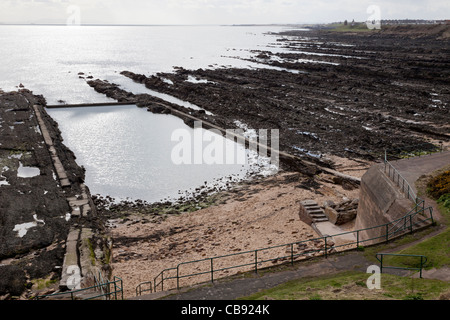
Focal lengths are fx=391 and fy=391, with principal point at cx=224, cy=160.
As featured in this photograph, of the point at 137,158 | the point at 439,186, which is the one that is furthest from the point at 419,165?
the point at 137,158

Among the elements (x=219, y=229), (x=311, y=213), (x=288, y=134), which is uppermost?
(x=288, y=134)

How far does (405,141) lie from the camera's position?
30859 mm

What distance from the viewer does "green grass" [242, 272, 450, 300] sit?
30.2 feet

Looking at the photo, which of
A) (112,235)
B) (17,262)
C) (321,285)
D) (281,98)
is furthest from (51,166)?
(281,98)

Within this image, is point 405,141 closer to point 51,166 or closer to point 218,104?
point 218,104

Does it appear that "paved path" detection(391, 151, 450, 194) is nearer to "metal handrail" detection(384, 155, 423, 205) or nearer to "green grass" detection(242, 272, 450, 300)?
"metal handrail" detection(384, 155, 423, 205)

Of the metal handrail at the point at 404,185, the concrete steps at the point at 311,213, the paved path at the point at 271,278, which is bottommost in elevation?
the concrete steps at the point at 311,213

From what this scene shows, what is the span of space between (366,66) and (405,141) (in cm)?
4466

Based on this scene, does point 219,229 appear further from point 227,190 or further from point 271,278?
point 271,278

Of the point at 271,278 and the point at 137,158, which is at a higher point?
the point at 271,278

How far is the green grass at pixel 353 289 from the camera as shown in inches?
362

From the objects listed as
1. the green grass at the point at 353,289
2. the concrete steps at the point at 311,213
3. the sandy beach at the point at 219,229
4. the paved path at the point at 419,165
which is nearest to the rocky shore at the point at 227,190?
the sandy beach at the point at 219,229

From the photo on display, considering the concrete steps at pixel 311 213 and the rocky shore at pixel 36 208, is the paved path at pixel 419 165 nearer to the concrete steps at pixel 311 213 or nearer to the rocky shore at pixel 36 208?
the concrete steps at pixel 311 213

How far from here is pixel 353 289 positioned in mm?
9977
